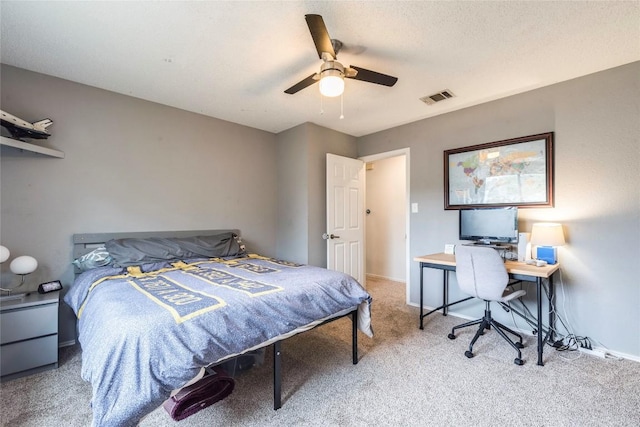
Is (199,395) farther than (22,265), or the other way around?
(22,265)

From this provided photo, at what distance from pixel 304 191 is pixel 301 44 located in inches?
76.8

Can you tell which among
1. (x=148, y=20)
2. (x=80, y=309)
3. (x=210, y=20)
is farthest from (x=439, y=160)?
(x=80, y=309)

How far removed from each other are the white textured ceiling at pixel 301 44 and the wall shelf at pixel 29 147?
15.7 inches

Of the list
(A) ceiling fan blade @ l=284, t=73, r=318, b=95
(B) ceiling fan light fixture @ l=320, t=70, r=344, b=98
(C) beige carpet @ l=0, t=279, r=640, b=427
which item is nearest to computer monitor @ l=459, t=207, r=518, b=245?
(C) beige carpet @ l=0, t=279, r=640, b=427

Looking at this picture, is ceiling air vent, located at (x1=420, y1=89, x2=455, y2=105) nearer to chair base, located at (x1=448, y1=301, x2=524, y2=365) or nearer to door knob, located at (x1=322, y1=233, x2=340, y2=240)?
door knob, located at (x1=322, y1=233, x2=340, y2=240)

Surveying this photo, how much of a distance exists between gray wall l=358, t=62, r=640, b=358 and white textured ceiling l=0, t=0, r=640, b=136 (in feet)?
0.65

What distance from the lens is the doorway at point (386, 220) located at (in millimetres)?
5035

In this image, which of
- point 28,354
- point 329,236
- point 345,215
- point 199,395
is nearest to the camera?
point 199,395

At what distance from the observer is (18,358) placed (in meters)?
2.01

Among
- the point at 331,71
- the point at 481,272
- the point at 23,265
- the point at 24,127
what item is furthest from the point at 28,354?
the point at 481,272

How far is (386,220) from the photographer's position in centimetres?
525

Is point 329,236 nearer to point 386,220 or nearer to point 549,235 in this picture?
point 386,220

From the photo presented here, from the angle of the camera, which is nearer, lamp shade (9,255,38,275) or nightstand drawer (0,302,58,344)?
nightstand drawer (0,302,58,344)

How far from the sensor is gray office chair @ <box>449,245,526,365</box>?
230 cm
